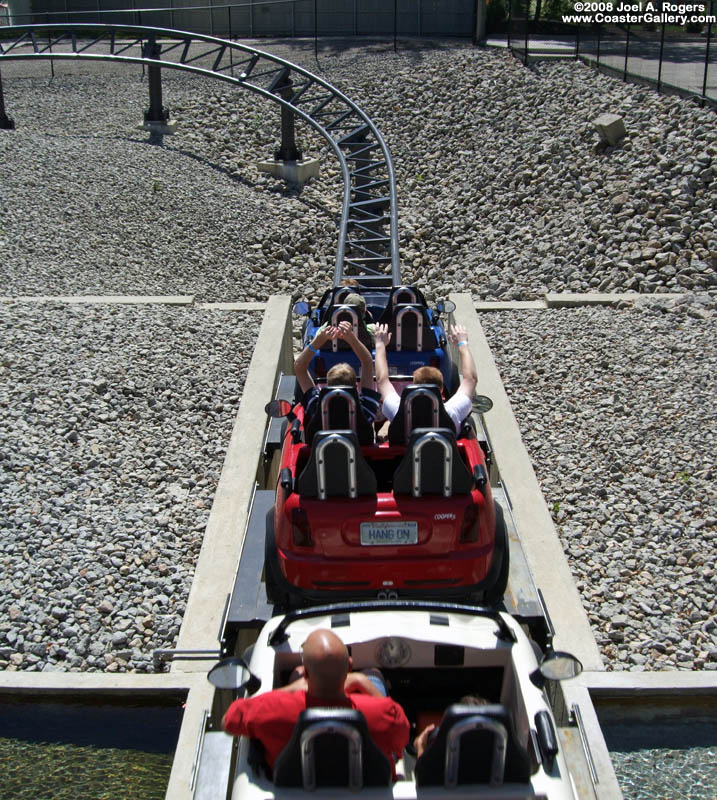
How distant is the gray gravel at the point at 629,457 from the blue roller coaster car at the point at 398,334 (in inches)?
47.3

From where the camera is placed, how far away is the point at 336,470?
450 cm

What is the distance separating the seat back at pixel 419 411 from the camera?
4855mm

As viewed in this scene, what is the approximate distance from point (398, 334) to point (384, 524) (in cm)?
321

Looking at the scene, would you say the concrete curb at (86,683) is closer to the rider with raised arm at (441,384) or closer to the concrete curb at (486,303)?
the rider with raised arm at (441,384)

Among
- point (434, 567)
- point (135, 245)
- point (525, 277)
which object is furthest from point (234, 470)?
point (135, 245)

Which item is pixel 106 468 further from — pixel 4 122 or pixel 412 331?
pixel 4 122

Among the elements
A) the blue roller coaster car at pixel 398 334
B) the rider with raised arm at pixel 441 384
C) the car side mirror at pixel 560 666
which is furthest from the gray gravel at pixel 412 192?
the car side mirror at pixel 560 666

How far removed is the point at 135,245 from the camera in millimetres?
14141

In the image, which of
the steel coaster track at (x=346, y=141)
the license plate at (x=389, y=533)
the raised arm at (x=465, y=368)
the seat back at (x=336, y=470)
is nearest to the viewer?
the seat back at (x=336, y=470)

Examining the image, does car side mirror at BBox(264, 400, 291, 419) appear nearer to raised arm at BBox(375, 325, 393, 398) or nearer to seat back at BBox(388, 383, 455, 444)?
raised arm at BBox(375, 325, 393, 398)

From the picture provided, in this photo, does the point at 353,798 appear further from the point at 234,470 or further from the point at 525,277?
the point at 525,277

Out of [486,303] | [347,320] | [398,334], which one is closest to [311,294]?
[486,303]

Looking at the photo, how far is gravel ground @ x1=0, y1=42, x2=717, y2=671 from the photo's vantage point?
6.01 m

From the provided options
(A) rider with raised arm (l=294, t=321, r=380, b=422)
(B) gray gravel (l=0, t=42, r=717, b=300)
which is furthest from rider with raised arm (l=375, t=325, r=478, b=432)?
(B) gray gravel (l=0, t=42, r=717, b=300)
